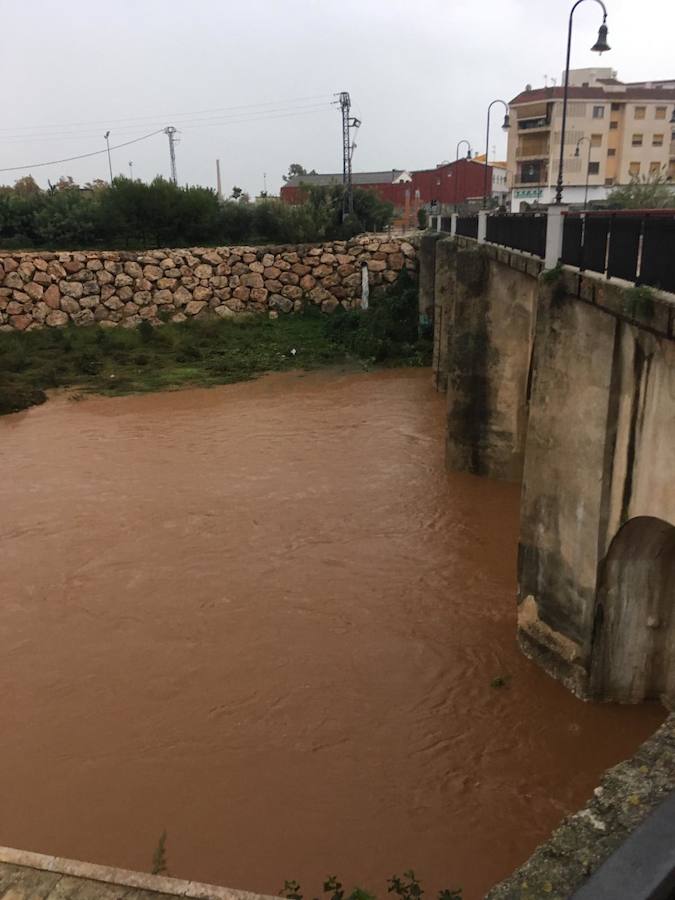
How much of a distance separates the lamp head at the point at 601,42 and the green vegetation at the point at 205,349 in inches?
383

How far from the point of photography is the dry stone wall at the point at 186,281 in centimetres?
2280

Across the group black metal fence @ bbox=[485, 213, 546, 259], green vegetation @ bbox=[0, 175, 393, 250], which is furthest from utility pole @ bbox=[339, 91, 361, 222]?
→ black metal fence @ bbox=[485, 213, 546, 259]

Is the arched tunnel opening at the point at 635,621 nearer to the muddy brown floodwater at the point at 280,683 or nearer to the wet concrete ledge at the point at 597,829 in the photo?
the muddy brown floodwater at the point at 280,683

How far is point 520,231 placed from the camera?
9.47m

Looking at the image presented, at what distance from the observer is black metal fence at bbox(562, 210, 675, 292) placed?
Answer: 16.6 feet

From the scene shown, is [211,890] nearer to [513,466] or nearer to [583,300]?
[583,300]

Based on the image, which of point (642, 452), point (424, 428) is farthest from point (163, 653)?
point (424, 428)

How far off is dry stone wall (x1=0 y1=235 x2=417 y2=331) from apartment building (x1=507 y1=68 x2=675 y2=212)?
30507 millimetres

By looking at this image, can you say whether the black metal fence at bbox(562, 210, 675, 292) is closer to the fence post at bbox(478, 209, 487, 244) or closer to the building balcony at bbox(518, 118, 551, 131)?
the fence post at bbox(478, 209, 487, 244)

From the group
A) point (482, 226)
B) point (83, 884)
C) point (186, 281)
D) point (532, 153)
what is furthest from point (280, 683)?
point (532, 153)

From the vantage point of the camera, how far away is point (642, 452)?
534 cm

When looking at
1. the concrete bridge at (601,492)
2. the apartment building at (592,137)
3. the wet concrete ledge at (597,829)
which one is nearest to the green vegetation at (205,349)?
the concrete bridge at (601,492)

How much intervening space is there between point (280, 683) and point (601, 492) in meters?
3.52

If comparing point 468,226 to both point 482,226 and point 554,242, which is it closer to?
point 482,226
